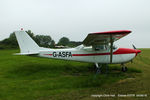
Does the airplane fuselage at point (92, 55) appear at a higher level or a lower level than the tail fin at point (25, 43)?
lower

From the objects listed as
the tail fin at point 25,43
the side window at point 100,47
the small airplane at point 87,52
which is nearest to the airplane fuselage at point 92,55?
the small airplane at point 87,52

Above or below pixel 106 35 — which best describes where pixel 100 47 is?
below

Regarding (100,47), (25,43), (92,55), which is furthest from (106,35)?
(25,43)

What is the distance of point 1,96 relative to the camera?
17.7ft

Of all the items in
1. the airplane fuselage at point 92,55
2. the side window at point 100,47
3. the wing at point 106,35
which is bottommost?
Result: the airplane fuselage at point 92,55

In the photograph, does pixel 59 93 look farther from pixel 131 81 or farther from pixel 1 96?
pixel 131 81

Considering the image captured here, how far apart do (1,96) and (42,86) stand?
5.87ft

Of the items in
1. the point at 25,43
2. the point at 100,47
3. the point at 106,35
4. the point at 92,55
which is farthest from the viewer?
the point at 25,43

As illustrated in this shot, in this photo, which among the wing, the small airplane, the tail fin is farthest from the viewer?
the tail fin

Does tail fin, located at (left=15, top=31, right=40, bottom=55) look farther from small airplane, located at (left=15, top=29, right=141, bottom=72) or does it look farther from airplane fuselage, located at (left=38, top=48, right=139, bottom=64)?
airplane fuselage, located at (left=38, top=48, right=139, bottom=64)

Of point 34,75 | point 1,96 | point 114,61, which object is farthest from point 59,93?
point 114,61

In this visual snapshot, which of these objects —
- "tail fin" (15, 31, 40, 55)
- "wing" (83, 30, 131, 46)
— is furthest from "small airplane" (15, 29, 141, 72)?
"wing" (83, 30, 131, 46)

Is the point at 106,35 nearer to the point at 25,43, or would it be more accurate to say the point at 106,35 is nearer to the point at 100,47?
the point at 100,47

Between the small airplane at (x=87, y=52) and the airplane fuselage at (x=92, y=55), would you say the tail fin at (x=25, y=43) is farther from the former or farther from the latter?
the airplane fuselage at (x=92, y=55)
